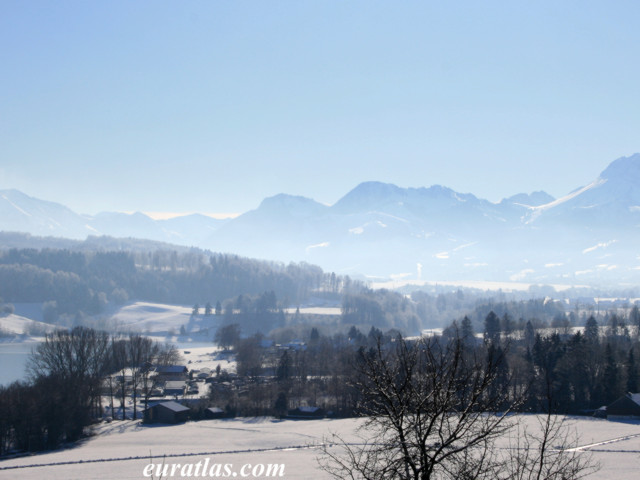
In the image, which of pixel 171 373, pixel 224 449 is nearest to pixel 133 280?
pixel 171 373

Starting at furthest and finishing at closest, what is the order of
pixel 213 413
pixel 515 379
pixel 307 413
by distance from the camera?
pixel 515 379
pixel 213 413
pixel 307 413

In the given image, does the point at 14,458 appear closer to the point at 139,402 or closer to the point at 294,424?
the point at 294,424

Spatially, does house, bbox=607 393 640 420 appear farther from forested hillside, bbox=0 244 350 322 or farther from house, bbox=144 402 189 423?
forested hillside, bbox=0 244 350 322

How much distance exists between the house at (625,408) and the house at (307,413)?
60.7ft

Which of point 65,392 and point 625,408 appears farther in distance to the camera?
point 65,392

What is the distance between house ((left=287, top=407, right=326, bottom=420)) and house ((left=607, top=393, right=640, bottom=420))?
18.5 m

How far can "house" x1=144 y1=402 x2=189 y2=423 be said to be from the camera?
4144 centimetres

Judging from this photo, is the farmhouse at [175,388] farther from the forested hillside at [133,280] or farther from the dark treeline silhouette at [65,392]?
the forested hillside at [133,280]

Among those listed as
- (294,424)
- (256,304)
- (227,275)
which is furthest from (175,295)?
(294,424)

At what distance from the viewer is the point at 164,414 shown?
41.8m

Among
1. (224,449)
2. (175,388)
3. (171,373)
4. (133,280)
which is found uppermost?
(133,280)

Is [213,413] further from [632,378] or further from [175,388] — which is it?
[632,378]

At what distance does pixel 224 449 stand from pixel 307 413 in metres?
13.3

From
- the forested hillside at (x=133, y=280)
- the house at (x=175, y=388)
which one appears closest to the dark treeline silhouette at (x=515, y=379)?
the house at (x=175, y=388)
